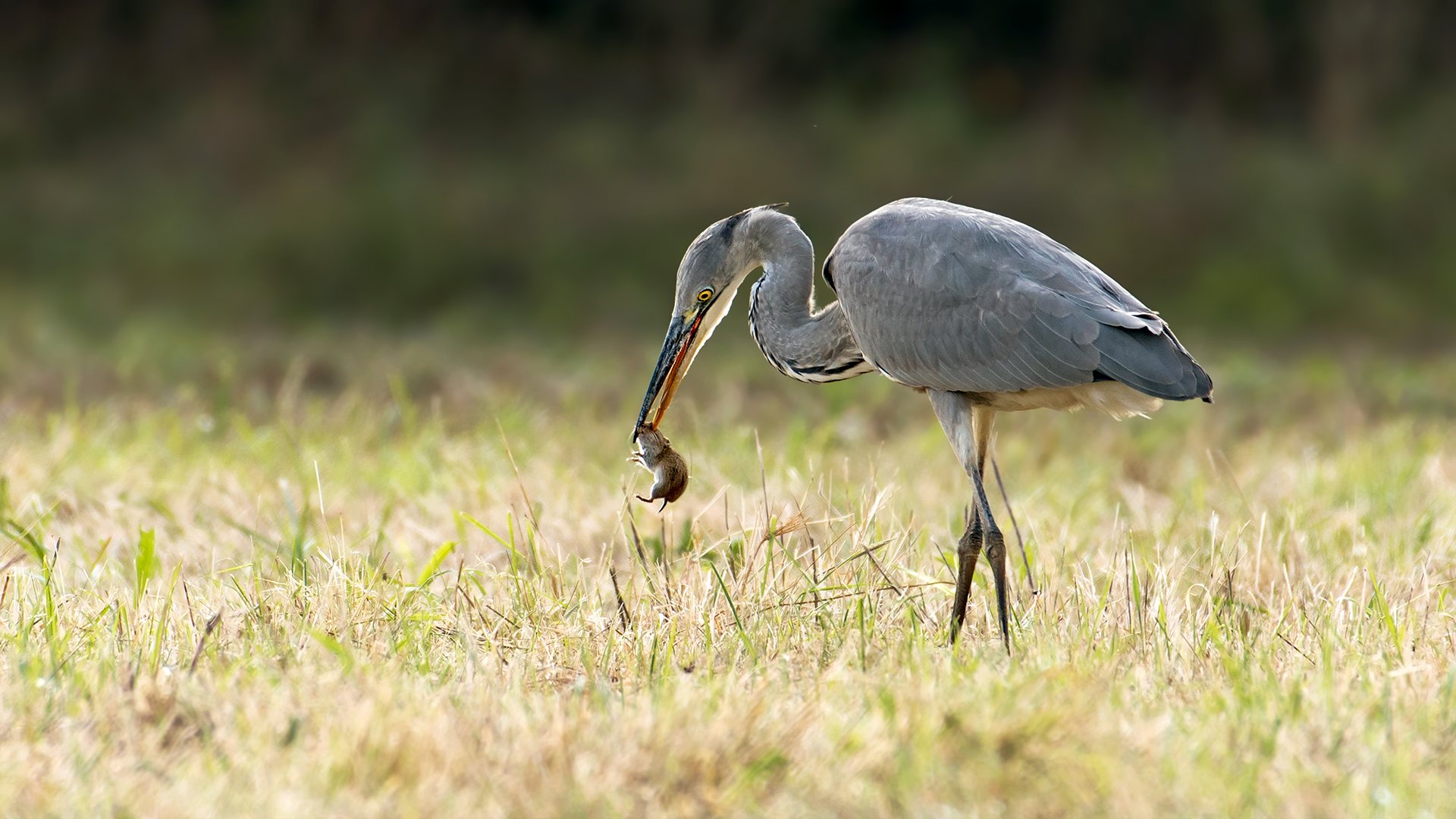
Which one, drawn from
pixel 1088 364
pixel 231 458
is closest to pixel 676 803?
pixel 1088 364

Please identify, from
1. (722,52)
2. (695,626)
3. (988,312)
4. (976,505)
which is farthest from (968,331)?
(722,52)

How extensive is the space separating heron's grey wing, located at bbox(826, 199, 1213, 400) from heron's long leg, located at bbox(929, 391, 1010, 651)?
99mm

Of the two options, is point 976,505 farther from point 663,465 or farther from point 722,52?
point 722,52

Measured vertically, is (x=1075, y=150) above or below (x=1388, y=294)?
above

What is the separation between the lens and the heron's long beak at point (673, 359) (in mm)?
4496

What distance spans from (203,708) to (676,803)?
0.96 meters

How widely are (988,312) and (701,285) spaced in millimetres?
1033

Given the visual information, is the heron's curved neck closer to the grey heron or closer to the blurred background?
the grey heron

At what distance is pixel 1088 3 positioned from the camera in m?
16.4

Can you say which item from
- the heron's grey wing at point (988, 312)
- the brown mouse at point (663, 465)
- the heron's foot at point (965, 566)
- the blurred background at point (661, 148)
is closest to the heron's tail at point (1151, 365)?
the heron's grey wing at point (988, 312)

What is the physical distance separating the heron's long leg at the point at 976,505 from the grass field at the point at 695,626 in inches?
4.7

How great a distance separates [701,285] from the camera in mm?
4598

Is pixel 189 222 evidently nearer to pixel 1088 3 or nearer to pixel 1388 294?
pixel 1088 3

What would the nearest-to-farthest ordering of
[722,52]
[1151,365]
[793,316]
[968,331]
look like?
[1151,365] < [968,331] < [793,316] < [722,52]
